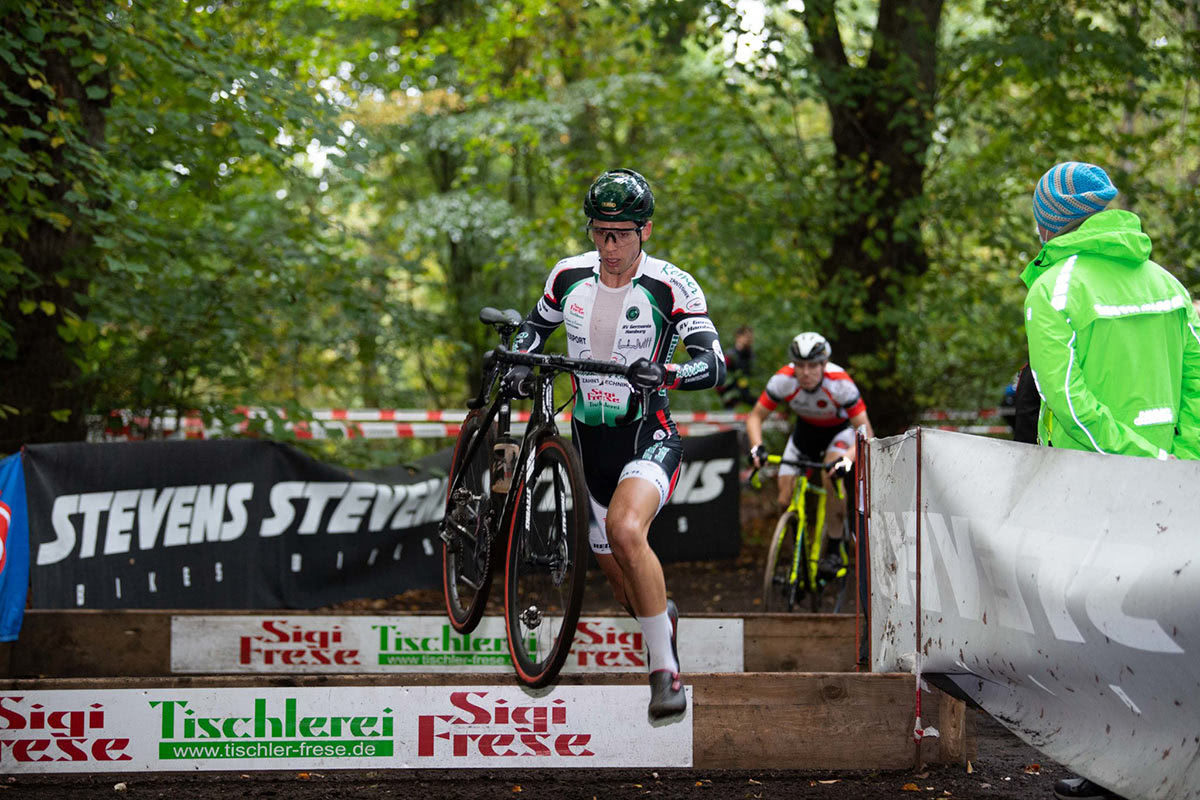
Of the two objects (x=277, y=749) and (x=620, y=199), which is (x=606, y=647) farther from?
(x=620, y=199)

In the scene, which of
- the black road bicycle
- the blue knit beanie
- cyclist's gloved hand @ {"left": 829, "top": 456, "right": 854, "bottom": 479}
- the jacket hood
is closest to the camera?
the jacket hood

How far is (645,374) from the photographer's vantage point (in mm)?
4426

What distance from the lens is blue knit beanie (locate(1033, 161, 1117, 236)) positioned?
14.8 ft

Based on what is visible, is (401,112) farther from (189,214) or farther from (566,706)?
(566,706)

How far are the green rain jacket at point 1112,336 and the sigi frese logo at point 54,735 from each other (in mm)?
4155

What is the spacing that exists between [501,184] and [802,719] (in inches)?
481

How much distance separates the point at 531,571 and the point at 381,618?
7.42 feet

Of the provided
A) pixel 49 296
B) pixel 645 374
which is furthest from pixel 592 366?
pixel 49 296

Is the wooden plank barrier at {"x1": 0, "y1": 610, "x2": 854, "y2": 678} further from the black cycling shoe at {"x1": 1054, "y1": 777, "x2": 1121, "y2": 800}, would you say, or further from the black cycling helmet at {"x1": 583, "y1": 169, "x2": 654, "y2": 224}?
the black cycling helmet at {"x1": 583, "y1": 169, "x2": 654, "y2": 224}

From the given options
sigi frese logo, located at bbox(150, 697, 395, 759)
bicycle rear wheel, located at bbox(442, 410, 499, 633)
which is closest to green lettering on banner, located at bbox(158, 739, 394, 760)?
sigi frese logo, located at bbox(150, 697, 395, 759)

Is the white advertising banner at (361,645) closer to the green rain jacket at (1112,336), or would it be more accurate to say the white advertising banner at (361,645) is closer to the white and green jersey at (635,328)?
the white and green jersey at (635,328)

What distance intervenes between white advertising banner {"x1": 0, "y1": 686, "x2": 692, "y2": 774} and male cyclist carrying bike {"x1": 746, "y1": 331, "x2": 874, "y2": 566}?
A: 3446mm

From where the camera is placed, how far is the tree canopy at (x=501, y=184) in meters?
9.08

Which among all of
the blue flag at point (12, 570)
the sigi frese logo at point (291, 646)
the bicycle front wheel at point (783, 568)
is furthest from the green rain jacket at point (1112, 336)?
the blue flag at point (12, 570)
